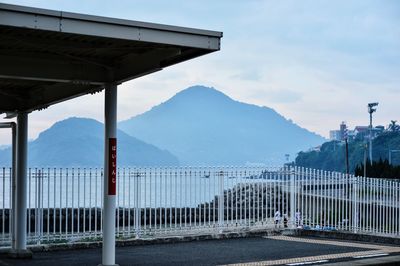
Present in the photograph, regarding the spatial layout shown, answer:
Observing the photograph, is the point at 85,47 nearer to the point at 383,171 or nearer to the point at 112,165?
the point at 112,165

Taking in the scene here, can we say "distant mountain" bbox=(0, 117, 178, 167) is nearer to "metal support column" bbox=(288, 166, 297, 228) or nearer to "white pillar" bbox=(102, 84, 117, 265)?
"metal support column" bbox=(288, 166, 297, 228)

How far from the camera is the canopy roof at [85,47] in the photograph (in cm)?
870

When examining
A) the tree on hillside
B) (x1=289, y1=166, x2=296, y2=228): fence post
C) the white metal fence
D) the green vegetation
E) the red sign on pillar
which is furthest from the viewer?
the green vegetation

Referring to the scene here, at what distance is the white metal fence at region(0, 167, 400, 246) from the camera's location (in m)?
16.1

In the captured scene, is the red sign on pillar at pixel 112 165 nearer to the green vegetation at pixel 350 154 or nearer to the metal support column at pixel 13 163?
the metal support column at pixel 13 163

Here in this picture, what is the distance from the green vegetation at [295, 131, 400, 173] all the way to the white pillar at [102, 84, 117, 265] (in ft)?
281

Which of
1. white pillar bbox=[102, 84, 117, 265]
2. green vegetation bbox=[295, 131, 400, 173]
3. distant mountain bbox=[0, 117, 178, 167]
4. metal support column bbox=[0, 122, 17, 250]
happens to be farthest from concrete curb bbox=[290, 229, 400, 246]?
distant mountain bbox=[0, 117, 178, 167]

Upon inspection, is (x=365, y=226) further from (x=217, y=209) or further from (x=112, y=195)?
(x=112, y=195)

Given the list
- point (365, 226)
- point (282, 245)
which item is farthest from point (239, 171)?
point (365, 226)

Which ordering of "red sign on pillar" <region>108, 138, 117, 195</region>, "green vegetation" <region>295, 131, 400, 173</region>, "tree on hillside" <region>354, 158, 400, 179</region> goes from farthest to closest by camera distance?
"green vegetation" <region>295, 131, 400, 173</region>, "tree on hillside" <region>354, 158, 400, 179</region>, "red sign on pillar" <region>108, 138, 117, 195</region>

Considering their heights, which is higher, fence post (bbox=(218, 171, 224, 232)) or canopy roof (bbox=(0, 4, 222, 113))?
canopy roof (bbox=(0, 4, 222, 113))

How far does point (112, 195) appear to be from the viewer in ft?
36.6

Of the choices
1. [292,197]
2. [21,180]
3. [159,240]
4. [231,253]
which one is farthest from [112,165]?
[292,197]

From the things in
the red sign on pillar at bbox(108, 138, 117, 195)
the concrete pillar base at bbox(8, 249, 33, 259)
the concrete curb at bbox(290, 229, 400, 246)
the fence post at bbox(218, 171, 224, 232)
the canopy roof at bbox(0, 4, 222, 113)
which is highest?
the canopy roof at bbox(0, 4, 222, 113)
